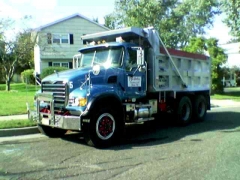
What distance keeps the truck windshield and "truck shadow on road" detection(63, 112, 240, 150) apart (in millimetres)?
2158

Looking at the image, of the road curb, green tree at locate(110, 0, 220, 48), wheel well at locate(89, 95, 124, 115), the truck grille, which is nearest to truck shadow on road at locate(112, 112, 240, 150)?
wheel well at locate(89, 95, 124, 115)

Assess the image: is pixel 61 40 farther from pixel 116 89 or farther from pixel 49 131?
pixel 116 89

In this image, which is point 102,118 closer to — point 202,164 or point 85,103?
point 85,103

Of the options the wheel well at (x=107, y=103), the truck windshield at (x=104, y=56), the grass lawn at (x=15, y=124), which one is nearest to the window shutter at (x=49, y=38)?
the grass lawn at (x=15, y=124)

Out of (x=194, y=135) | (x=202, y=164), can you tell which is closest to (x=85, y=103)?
(x=202, y=164)

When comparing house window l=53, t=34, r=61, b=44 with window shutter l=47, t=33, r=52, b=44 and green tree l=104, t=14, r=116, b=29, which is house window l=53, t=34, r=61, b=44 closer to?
window shutter l=47, t=33, r=52, b=44

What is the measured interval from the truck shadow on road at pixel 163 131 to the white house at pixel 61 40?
945 inches

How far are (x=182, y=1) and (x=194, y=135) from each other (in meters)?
29.9

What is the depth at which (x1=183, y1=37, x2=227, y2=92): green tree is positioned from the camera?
24703 millimetres

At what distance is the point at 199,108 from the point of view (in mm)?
12133

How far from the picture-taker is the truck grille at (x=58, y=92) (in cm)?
752

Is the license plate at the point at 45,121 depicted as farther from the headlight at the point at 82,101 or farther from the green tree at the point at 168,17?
the green tree at the point at 168,17

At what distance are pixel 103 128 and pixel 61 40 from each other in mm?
27807

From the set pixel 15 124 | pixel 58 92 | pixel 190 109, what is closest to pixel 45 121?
pixel 58 92
